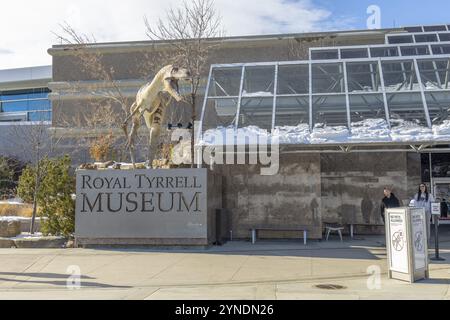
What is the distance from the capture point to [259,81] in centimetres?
1725

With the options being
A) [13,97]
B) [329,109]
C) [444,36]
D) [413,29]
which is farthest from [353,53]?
[13,97]

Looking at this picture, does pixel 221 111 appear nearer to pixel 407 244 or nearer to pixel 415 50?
pixel 407 244

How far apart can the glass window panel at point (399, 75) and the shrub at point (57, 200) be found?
1087 cm

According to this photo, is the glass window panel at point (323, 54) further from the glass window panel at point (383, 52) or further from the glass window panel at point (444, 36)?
the glass window panel at point (444, 36)

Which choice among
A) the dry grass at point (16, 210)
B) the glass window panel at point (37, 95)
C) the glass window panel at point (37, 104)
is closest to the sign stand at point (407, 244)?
the dry grass at point (16, 210)

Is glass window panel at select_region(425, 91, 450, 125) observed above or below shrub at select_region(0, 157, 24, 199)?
above

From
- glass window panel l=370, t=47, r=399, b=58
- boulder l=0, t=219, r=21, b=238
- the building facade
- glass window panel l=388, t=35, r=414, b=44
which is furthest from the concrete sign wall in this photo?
the building facade

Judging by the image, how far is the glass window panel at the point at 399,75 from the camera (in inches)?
654

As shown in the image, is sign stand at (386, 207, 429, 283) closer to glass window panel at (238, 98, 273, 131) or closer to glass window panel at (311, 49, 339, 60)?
glass window panel at (238, 98, 273, 131)

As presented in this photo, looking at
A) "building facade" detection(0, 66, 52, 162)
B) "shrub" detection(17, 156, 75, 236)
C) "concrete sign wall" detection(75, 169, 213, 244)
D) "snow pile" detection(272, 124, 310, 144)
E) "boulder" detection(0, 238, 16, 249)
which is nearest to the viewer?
"concrete sign wall" detection(75, 169, 213, 244)

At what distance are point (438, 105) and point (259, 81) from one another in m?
5.70

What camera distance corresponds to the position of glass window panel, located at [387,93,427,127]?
1461 cm

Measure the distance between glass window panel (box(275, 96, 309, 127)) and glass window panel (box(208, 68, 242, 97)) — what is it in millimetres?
1645
